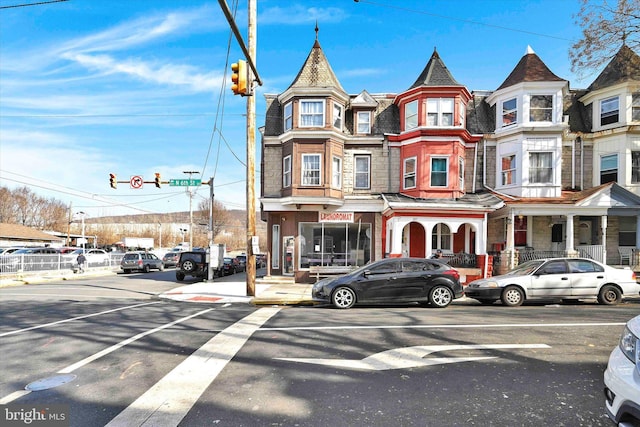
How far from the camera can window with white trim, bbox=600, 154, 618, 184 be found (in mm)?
19312

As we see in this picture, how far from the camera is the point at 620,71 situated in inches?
767

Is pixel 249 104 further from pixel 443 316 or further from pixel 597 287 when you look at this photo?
pixel 597 287

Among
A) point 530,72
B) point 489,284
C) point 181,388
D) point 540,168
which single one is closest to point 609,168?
point 540,168

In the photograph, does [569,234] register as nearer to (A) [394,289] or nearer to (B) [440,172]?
(B) [440,172]

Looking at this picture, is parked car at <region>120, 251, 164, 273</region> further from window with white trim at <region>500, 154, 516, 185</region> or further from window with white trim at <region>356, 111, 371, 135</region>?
window with white trim at <region>500, 154, 516, 185</region>

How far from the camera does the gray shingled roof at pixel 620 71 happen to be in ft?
54.6

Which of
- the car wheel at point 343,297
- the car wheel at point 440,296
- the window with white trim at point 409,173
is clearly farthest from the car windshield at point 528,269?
the window with white trim at point 409,173

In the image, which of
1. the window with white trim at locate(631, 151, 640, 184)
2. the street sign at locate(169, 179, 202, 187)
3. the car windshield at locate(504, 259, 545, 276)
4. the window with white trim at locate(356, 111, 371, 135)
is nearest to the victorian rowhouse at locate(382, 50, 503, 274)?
the window with white trim at locate(356, 111, 371, 135)

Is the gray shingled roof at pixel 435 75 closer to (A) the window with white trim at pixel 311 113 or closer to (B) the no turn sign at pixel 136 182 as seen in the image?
(A) the window with white trim at pixel 311 113

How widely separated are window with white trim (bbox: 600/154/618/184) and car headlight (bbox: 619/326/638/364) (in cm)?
2013

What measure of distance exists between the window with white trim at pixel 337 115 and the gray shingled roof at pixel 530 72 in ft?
28.7

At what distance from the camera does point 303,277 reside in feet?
64.4

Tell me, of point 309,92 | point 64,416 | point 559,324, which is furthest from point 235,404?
point 309,92

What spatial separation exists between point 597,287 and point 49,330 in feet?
47.7
